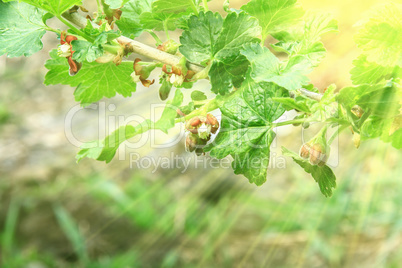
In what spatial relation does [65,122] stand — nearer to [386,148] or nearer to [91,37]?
[386,148]

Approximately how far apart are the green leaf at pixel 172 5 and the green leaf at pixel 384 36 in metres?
0.13

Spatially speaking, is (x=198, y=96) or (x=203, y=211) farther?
(x=203, y=211)

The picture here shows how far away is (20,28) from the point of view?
39cm

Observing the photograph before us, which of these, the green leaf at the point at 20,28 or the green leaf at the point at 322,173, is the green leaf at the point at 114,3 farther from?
the green leaf at the point at 322,173

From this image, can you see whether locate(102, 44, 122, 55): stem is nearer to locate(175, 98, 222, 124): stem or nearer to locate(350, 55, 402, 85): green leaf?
locate(175, 98, 222, 124): stem


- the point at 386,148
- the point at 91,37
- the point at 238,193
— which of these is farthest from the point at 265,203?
the point at 91,37

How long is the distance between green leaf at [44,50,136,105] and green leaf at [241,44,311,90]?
0.45 feet

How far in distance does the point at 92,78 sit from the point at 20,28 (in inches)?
3.1

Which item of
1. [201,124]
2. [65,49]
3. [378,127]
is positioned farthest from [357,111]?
[65,49]

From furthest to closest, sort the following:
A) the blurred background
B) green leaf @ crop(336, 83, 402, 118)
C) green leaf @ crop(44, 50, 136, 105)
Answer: the blurred background
green leaf @ crop(44, 50, 136, 105)
green leaf @ crop(336, 83, 402, 118)

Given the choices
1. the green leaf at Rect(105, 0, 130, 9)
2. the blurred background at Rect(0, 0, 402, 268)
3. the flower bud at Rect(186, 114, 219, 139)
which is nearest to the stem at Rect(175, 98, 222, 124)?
the flower bud at Rect(186, 114, 219, 139)

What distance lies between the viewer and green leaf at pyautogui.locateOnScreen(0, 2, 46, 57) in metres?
0.38

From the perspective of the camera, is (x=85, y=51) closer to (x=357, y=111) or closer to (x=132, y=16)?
(x=132, y=16)

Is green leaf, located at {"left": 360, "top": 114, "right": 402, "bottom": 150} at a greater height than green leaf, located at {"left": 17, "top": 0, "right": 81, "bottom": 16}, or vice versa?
green leaf, located at {"left": 17, "top": 0, "right": 81, "bottom": 16}
